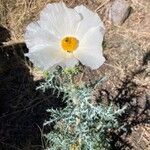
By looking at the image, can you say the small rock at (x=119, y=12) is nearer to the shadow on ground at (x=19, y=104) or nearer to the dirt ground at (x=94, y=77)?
the dirt ground at (x=94, y=77)

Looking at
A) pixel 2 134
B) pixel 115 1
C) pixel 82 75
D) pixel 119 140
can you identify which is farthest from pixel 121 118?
pixel 115 1

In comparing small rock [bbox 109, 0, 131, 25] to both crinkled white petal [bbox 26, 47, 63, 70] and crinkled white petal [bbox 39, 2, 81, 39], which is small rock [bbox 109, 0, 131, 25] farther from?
crinkled white petal [bbox 26, 47, 63, 70]

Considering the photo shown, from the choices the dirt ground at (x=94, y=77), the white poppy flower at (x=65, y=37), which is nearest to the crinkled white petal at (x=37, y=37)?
the white poppy flower at (x=65, y=37)

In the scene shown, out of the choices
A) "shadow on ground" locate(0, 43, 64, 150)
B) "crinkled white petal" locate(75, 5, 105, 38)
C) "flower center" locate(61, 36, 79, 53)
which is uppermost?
"crinkled white petal" locate(75, 5, 105, 38)

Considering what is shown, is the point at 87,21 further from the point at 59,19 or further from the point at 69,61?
the point at 69,61

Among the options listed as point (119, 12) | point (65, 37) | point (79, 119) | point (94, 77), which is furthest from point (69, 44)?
point (119, 12)

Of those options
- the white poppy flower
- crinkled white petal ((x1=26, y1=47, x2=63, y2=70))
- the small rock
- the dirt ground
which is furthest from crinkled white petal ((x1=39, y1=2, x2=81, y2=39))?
the small rock
